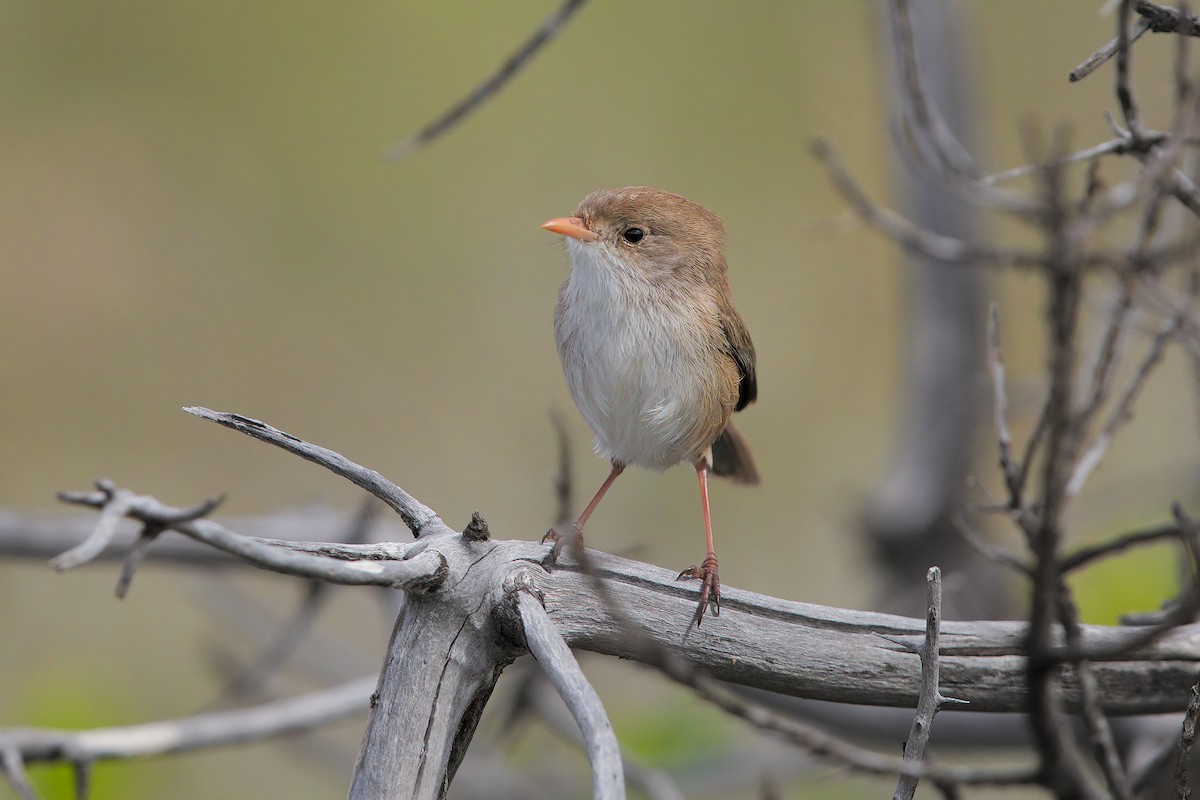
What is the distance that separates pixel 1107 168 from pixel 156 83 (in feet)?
19.2

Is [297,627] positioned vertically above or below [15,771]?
above

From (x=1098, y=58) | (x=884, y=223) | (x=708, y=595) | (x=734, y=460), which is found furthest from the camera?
(x=734, y=460)

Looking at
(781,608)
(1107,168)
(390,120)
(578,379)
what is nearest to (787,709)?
(578,379)

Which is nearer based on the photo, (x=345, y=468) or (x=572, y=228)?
(x=345, y=468)

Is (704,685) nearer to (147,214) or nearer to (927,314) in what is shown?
(927,314)

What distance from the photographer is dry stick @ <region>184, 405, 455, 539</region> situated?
5.12ft

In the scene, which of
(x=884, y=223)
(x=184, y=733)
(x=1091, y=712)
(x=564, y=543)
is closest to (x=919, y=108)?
(x=884, y=223)

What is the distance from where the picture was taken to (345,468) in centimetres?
170

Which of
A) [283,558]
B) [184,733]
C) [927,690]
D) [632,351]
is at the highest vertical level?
[632,351]

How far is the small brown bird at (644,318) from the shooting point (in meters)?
2.48

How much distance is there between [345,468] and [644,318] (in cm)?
101

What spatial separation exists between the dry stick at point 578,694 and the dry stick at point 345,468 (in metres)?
0.24

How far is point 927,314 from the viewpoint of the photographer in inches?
208

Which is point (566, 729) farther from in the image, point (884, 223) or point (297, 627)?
point (884, 223)
